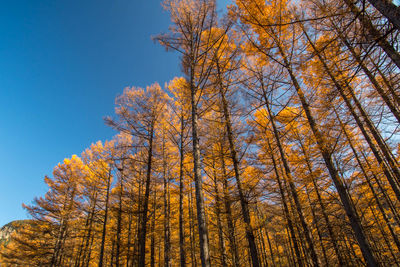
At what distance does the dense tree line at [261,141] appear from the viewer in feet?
11.3

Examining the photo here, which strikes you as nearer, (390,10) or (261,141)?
(390,10)

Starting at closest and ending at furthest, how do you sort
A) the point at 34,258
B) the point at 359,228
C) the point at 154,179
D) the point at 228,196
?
the point at 359,228 → the point at 228,196 → the point at 154,179 → the point at 34,258

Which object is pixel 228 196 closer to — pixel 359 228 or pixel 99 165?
pixel 359 228

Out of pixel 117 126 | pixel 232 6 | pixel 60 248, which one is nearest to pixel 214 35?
pixel 232 6

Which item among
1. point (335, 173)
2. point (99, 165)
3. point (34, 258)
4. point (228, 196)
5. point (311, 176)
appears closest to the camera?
point (335, 173)

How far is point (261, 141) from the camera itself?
27.5ft

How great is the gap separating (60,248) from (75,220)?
175 centimetres

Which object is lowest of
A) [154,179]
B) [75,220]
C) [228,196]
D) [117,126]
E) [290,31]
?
[228,196]

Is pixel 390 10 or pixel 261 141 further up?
pixel 261 141

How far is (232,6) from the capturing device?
4762mm

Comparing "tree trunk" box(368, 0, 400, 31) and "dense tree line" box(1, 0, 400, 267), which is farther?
"dense tree line" box(1, 0, 400, 267)

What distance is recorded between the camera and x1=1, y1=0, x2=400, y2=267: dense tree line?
3.44 m

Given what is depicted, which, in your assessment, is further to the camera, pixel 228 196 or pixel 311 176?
pixel 228 196

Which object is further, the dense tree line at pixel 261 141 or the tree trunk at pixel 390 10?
the dense tree line at pixel 261 141
